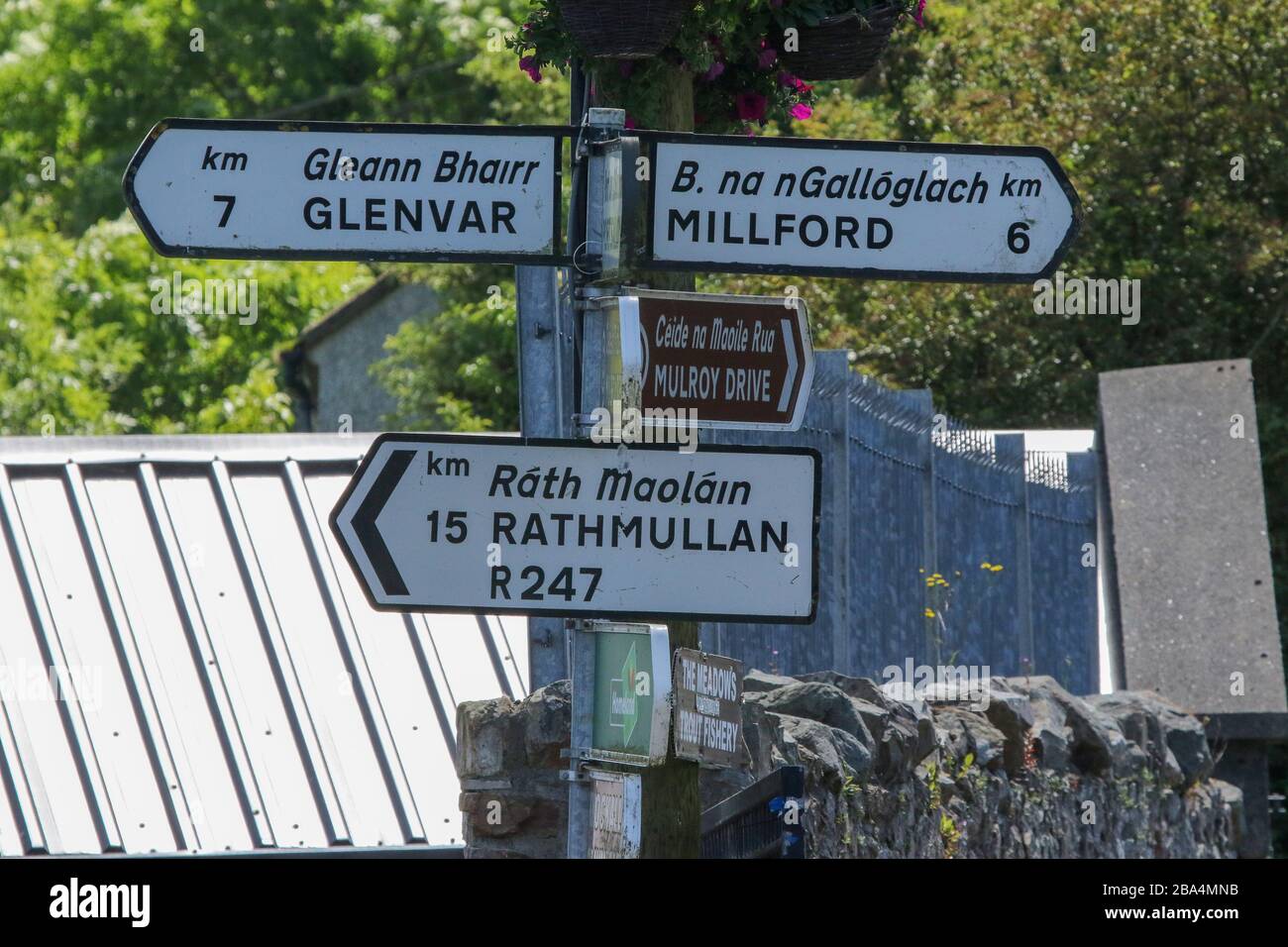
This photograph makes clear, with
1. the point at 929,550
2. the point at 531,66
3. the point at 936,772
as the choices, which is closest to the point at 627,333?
the point at 531,66

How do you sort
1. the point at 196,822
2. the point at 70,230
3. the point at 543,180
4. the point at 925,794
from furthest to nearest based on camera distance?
1. the point at 70,230
2. the point at 196,822
3. the point at 925,794
4. the point at 543,180

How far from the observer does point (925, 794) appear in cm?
650

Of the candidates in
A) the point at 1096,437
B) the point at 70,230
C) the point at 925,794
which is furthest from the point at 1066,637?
the point at 70,230

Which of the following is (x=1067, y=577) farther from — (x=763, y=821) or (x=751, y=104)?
(x=763, y=821)

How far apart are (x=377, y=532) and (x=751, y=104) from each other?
147 centimetres

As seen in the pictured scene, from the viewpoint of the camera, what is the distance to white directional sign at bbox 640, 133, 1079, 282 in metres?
4.12

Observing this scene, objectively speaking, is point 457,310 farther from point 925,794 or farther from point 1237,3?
point 925,794

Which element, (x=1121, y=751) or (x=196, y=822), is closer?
(x=196, y=822)

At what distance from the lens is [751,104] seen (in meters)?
4.66

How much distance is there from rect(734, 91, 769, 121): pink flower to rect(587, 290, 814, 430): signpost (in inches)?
29.2

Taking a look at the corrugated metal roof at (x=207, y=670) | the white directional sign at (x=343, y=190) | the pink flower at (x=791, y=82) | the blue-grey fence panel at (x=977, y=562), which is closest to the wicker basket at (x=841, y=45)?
the pink flower at (x=791, y=82)

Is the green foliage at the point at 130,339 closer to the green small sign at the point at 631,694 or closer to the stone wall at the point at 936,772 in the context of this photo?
the stone wall at the point at 936,772

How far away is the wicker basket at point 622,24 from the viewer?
13.5 feet

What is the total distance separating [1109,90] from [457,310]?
7647mm
